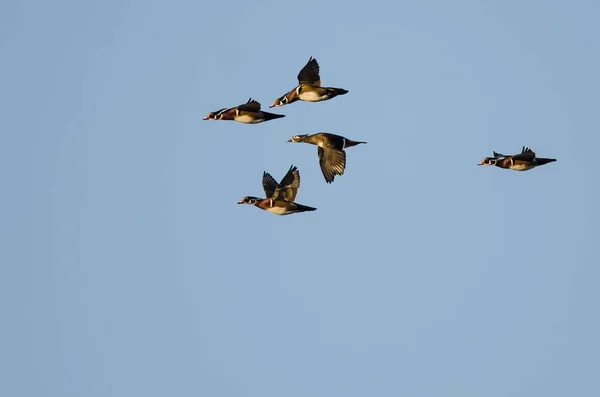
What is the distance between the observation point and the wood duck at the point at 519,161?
56469mm

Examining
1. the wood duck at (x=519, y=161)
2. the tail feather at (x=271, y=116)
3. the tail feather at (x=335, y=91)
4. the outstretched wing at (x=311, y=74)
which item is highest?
the outstretched wing at (x=311, y=74)

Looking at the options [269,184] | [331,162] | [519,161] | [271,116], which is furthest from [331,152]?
[519,161]

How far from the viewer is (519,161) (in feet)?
186

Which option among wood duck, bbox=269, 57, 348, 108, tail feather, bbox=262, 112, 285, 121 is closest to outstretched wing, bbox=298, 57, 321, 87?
wood duck, bbox=269, 57, 348, 108

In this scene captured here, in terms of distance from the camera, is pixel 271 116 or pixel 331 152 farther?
pixel 331 152

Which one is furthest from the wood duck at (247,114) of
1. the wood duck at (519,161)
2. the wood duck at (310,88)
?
the wood duck at (519,161)

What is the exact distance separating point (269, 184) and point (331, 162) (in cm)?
318

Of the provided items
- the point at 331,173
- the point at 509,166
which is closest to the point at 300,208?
the point at 331,173

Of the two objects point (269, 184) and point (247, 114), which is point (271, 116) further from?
point (269, 184)

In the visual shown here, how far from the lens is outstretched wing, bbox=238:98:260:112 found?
58.2 m

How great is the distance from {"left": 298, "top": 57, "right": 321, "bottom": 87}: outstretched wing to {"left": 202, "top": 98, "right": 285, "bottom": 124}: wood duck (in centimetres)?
285

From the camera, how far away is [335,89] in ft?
195

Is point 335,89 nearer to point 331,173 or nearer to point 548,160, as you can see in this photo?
point 331,173

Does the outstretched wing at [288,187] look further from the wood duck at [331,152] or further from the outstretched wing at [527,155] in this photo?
the outstretched wing at [527,155]
